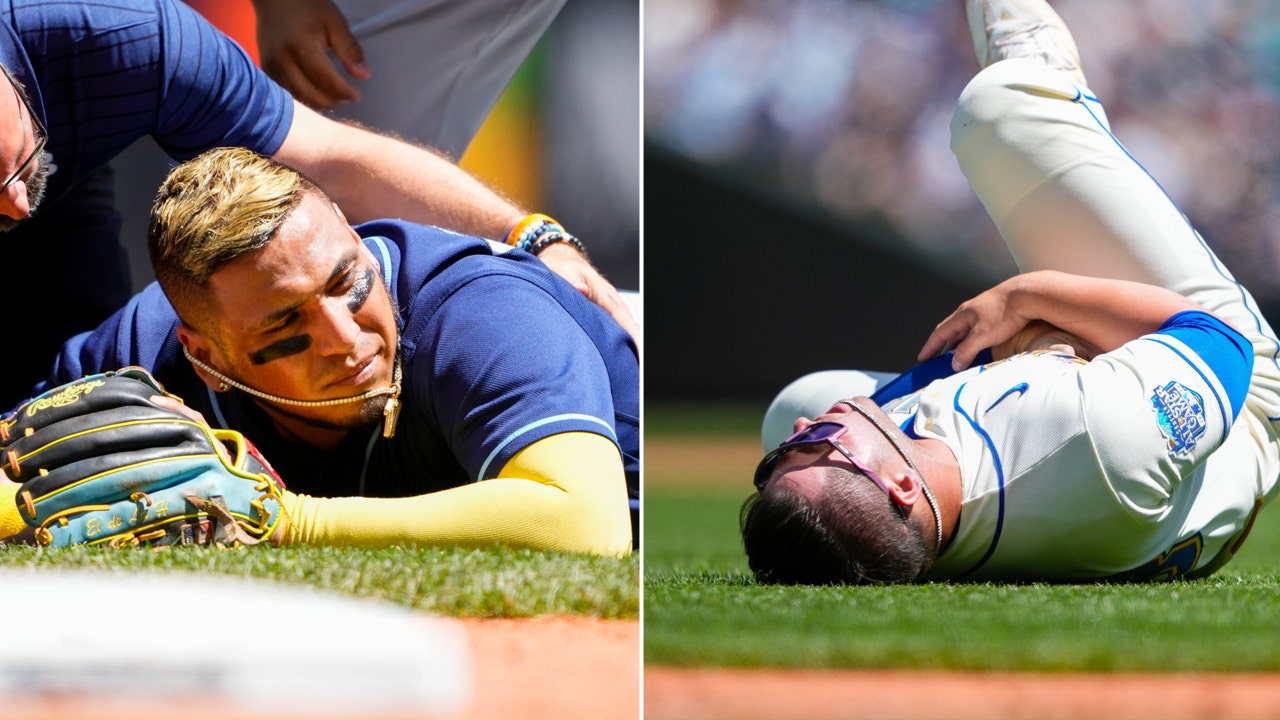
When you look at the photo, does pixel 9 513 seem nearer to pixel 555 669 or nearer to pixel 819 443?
pixel 555 669

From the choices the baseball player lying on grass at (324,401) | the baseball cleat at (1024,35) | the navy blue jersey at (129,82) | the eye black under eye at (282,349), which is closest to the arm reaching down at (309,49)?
the navy blue jersey at (129,82)

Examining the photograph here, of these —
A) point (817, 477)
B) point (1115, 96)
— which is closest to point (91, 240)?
point (817, 477)

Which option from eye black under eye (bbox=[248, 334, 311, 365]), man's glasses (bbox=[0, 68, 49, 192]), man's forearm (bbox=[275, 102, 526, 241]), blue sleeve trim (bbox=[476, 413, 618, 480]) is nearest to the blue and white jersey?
blue sleeve trim (bbox=[476, 413, 618, 480])

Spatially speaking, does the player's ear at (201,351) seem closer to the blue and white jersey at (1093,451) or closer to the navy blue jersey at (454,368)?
the navy blue jersey at (454,368)

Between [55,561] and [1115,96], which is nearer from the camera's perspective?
[55,561]

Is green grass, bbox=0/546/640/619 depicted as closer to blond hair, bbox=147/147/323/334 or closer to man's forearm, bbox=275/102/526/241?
blond hair, bbox=147/147/323/334

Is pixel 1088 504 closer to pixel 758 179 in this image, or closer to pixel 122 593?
pixel 122 593

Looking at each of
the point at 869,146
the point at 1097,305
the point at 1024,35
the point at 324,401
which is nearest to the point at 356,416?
the point at 324,401

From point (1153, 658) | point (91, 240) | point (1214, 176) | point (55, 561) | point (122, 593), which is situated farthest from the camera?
point (1214, 176)
